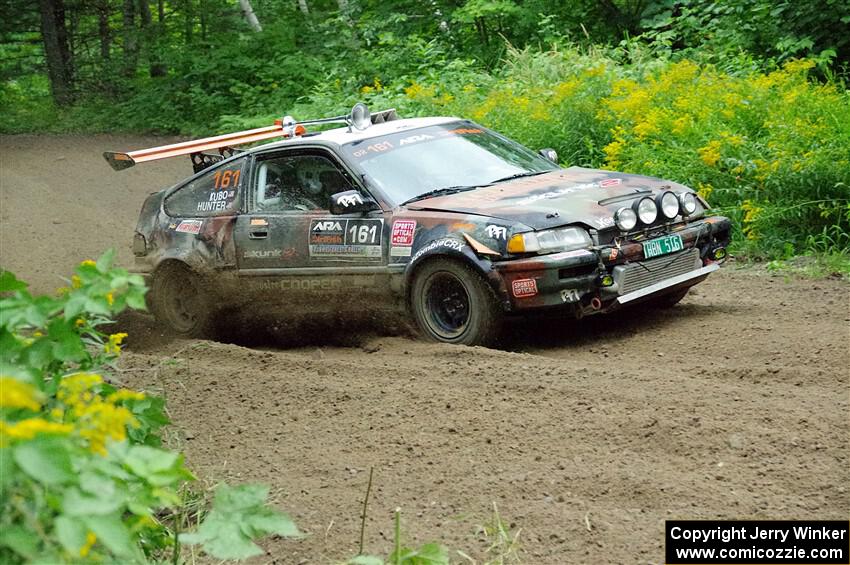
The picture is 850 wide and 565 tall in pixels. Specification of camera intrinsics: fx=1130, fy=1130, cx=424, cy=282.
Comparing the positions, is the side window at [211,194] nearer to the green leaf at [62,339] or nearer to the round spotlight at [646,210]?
the round spotlight at [646,210]

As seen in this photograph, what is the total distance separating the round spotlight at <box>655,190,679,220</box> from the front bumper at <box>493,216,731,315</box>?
197 millimetres

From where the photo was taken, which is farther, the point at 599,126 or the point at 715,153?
the point at 599,126

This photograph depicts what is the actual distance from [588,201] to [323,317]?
2216 millimetres

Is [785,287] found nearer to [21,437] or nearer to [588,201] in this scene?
[588,201]

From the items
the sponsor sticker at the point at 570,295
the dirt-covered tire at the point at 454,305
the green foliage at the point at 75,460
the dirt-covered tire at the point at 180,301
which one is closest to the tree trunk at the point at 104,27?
the dirt-covered tire at the point at 180,301

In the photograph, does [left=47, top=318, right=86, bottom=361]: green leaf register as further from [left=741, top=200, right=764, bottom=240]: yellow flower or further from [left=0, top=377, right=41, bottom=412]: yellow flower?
[left=741, top=200, right=764, bottom=240]: yellow flower

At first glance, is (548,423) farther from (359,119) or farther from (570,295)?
(359,119)

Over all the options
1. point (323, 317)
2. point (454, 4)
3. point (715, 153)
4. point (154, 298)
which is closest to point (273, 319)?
point (323, 317)

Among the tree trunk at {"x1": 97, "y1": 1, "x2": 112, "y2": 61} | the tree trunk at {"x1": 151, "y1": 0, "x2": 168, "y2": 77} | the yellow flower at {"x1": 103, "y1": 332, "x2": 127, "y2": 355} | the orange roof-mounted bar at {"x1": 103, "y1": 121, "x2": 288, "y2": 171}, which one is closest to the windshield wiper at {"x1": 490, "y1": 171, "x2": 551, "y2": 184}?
the orange roof-mounted bar at {"x1": 103, "y1": 121, "x2": 288, "y2": 171}

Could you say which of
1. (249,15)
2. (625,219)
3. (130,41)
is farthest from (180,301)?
(130,41)

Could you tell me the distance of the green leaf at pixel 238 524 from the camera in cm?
287

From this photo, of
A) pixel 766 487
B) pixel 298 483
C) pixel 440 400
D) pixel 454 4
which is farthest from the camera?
pixel 454 4

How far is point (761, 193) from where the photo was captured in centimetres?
1023

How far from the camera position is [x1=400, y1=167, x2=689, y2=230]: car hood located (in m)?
7.40
